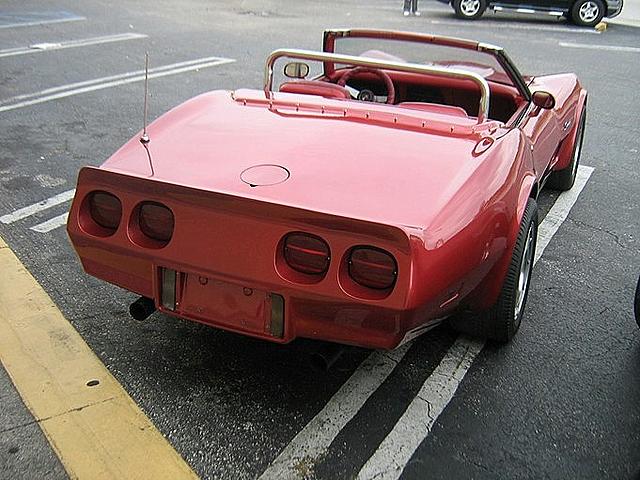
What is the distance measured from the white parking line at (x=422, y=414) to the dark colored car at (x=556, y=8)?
42.7 feet

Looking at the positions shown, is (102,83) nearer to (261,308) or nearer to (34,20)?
(34,20)

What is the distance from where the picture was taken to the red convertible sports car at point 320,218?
7.43 ft

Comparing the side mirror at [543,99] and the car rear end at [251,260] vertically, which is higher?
the side mirror at [543,99]

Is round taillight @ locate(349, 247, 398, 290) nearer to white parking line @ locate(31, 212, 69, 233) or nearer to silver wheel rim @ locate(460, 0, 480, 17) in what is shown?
white parking line @ locate(31, 212, 69, 233)

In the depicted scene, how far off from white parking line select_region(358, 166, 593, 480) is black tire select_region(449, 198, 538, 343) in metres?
0.11

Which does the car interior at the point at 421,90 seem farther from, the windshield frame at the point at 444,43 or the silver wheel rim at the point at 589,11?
the silver wheel rim at the point at 589,11

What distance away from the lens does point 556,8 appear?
14.5 m

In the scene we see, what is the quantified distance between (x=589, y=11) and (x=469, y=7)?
240 cm

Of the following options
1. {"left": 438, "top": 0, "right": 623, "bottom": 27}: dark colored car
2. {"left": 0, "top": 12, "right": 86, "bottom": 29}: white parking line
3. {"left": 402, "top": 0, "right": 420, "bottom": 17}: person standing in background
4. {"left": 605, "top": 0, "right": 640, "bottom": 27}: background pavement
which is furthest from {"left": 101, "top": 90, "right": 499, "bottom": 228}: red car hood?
{"left": 605, "top": 0, "right": 640, "bottom": 27}: background pavement

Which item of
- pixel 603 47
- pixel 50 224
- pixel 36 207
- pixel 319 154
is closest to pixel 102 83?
pixel 36 207

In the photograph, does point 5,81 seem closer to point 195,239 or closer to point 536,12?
point 195,239

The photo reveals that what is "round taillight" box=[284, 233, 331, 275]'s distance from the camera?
2301 mm

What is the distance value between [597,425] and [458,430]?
54cm

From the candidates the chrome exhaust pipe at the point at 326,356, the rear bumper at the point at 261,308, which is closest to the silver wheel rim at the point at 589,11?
the rear bumper at the point at 261,308
